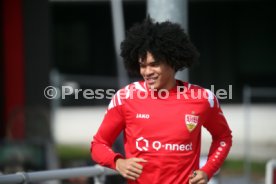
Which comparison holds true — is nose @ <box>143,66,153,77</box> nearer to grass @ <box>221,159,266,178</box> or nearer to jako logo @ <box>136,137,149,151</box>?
jako logo @ <box>136,137,149,151</box>

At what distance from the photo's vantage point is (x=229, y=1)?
19891mm

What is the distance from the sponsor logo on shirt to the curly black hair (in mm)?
441

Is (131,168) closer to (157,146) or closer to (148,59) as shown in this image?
(157,146)

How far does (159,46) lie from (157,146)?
542 mm

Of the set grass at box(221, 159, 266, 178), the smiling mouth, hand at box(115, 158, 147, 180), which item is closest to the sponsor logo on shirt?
hand at box(115, 158, 147, 180)

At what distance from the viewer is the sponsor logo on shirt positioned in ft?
14.3

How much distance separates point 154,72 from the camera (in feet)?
14.5

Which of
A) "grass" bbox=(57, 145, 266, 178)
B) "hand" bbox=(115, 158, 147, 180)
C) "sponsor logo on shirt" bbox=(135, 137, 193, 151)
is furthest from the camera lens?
"grass" bbox=(57, 145, 266, 178)

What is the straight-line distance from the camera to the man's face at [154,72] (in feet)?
14.5

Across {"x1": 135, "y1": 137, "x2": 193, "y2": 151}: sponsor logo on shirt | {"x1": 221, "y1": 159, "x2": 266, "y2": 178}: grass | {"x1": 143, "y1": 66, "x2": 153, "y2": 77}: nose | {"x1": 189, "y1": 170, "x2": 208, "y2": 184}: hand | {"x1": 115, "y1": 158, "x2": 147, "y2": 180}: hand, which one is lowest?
{"x1": 221, "y1": 159, "x2": 266, "y2": 178}: grass

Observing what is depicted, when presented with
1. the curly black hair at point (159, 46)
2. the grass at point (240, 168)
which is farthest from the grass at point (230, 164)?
the curly black hair at point (159, 46)

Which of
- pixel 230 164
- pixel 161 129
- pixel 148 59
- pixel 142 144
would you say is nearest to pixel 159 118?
pixel 161 129

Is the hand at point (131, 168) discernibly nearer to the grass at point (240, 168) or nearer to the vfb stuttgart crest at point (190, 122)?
the vfb stuttgart crest at point (190, 122)

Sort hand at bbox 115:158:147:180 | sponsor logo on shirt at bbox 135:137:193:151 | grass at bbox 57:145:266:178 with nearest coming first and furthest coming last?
hand at bbox 115:158:147:180, sponsor logo on shirt at bbox 135:137:193:151, grass at bbox 57:145:266:178
